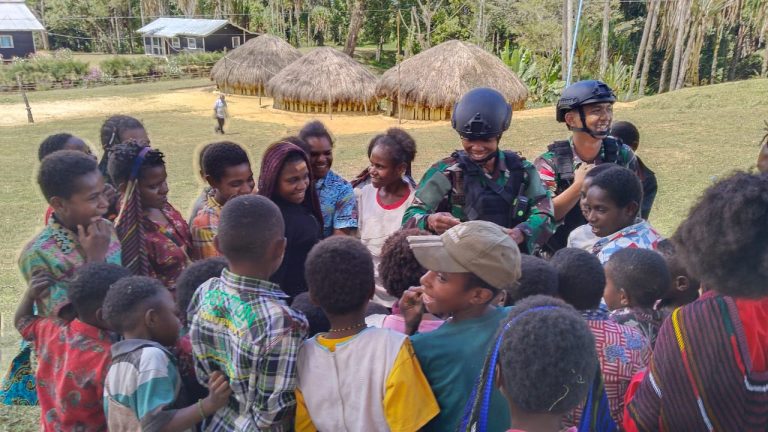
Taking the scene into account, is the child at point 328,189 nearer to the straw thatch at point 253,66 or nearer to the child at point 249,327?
the child at point 249,327

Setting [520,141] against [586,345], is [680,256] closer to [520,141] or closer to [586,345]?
[586,345]

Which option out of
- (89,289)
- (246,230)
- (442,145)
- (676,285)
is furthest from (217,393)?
(442,145)

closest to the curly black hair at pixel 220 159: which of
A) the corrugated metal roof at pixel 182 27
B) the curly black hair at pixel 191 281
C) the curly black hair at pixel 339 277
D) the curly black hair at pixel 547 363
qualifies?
the curly black hair at pixel 191 281

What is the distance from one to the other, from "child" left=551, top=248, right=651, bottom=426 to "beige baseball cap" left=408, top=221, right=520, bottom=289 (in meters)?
0.45

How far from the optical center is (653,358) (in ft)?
5.99

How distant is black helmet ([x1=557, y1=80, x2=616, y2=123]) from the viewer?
3707 millimetres

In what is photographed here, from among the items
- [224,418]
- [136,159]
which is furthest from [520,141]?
[224,418]

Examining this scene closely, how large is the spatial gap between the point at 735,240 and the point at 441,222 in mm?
1369

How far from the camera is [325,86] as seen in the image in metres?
24.1

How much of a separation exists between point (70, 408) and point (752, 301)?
2.52m

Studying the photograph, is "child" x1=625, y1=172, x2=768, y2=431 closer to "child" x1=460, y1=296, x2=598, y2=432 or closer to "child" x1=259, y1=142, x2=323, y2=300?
"child" x1=460, y1=296, x2=598, y2=432

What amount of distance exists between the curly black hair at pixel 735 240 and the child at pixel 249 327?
1.38 meters

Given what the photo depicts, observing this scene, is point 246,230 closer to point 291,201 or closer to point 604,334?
point 291,201

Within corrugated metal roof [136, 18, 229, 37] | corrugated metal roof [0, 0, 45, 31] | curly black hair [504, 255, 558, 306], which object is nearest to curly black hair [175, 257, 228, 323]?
curly black hair [504, 255, 558, 306]
